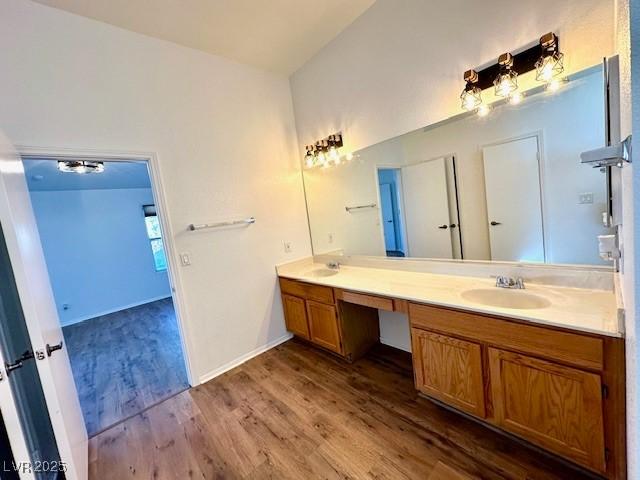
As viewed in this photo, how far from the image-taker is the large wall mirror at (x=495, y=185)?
147 cm

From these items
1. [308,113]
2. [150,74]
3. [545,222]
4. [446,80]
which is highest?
[150,74]

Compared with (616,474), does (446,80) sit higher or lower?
higher

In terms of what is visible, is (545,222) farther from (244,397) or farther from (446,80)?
(244,397)

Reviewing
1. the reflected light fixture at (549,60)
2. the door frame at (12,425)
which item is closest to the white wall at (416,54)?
the reflected light fixture at (549,60)

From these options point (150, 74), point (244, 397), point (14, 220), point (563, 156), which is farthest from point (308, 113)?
point (244, 397)

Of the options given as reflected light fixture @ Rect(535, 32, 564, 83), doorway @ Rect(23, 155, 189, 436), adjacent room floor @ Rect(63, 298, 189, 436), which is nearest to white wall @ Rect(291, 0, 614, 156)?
reflected light fixture @ Rect(535, 32, 564, 83)

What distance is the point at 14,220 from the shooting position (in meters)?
1.23

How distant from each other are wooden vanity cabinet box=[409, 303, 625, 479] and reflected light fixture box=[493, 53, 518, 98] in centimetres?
131

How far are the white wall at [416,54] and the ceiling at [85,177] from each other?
7.93 ft

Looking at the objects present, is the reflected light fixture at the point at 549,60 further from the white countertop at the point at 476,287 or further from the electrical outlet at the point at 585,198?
the white countertop at the point at 476,287

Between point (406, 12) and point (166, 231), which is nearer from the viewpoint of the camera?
point (406, 12)

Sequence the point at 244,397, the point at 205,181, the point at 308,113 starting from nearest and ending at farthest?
the point at 244,397 → the point at 205,181 → the point at 308,113

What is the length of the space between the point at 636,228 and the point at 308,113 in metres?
2.96

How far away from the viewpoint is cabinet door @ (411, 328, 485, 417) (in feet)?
5.12
